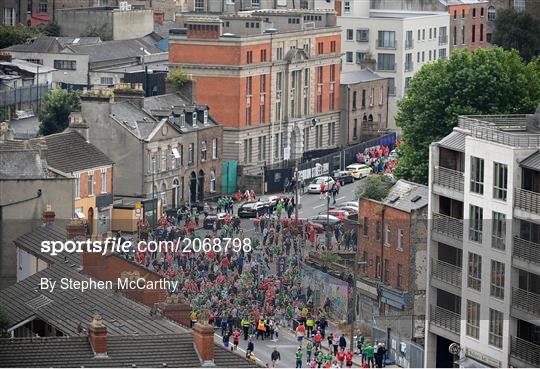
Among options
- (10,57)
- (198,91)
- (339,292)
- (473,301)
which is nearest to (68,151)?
(339,292)

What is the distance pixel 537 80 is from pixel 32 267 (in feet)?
181

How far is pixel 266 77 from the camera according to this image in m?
172

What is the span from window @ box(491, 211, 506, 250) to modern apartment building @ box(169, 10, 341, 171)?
72.0m

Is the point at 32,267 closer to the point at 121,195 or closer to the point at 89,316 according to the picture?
the point at 89,316

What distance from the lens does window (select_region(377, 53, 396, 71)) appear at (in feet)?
645

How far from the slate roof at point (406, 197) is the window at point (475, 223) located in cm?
1739

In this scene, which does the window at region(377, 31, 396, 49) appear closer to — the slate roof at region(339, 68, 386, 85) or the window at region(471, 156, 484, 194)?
the slate roof at region(339, 68, 386, 85)

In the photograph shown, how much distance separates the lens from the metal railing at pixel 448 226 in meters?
95.8

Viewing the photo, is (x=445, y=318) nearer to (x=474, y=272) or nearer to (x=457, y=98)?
(x=474, y=272)

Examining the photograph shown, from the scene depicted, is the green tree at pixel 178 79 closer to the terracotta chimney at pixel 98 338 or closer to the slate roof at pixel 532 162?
the slate roof at pixel 532 162

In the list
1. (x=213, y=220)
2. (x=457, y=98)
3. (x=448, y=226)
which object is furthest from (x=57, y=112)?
(x=448, y=226)

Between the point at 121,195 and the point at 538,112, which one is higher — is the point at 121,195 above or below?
below

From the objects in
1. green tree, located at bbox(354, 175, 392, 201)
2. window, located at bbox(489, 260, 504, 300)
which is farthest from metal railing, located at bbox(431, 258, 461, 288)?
green tree, located at bbox(354, 175, 392, 201)

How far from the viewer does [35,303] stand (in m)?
87.3
